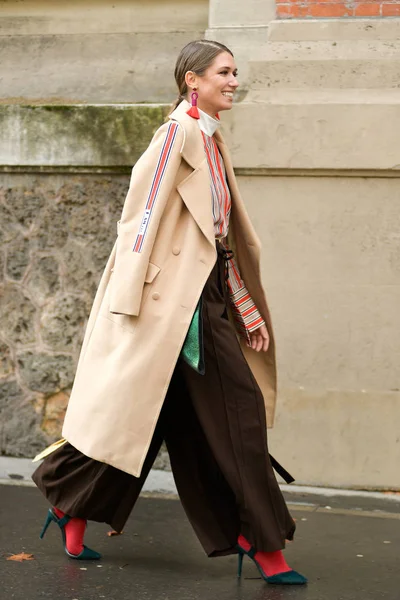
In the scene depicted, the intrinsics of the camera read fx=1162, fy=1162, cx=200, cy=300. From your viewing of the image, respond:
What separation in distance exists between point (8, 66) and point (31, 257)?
1.34 meters

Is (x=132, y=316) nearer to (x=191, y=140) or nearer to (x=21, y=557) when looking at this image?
(x=191, y=140)

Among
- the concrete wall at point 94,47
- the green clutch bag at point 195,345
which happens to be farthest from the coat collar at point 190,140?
the concrete wall at point 94,47

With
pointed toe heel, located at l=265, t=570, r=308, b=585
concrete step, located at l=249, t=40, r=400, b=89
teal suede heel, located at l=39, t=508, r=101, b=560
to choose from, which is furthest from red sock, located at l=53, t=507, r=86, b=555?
concrete step, located at l=249, t=40, r=400, b=89

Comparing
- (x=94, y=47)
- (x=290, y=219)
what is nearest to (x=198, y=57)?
(x=290, y=219)

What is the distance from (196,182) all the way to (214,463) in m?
1.13

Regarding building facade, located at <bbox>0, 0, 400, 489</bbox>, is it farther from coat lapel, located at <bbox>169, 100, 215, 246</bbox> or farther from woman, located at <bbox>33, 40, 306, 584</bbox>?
coat lapel, located at <bbox>169, 100, 215, 246</bbox>

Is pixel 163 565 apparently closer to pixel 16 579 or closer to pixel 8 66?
pixel 16 579

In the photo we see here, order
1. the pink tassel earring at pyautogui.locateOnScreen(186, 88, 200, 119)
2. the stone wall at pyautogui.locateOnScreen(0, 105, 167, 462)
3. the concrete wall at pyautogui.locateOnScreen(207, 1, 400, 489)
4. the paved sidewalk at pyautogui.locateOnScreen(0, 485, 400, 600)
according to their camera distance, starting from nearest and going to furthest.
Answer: the paved sidewalk at pyautogui.locateOnScreen(0, 485, 400, 600) → the pink tassel earring at pyautogui.locateOnScreen(186, 88, 200, 119) → the concrete wall at pyautogui.locateOnScreen(207, 1, 400, 489) → the stone wall at pyautogui.locateOnScreen(0, 105, 167, 462)

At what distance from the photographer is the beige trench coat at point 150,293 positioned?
4547 millimetres

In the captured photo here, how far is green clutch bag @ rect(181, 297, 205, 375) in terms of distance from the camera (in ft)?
14.8

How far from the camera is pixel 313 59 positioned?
639cm

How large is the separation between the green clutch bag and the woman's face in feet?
2.66

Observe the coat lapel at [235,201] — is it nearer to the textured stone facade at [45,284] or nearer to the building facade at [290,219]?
the building facade at [290,219]

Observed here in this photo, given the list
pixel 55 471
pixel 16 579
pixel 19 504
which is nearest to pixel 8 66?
pixel 19 504
